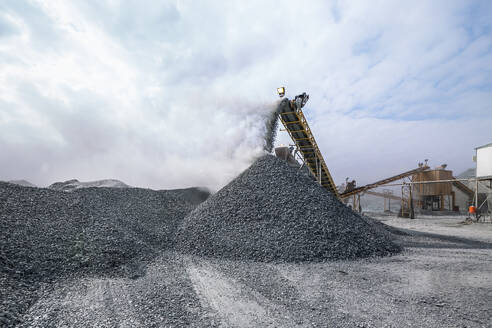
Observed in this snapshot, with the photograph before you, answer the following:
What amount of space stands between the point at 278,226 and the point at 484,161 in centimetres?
2074

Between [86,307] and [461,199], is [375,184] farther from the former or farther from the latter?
[86,307]

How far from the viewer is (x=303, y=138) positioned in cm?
1180

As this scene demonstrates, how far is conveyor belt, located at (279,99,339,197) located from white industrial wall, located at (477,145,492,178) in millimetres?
13416

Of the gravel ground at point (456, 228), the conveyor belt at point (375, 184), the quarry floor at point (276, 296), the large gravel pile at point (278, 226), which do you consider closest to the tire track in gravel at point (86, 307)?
the quarry floor at point (276, 296)

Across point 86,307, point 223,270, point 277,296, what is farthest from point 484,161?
point 86,307

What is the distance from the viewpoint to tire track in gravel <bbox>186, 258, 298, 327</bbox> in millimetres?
2998

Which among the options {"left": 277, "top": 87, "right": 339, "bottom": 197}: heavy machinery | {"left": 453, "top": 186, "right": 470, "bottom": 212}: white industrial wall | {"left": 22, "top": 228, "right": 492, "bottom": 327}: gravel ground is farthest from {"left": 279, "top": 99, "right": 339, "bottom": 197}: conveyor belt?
{"left": 453, "top": 186, "right": 470, "bottom": 212}: white industrial wall

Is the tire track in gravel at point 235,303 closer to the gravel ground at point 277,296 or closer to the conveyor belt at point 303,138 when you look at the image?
the gravel ground at point 277,296

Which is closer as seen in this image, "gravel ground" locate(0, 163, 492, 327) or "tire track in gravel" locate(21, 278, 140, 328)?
"tire track in gravel" locate(21, 278, 140, 328)

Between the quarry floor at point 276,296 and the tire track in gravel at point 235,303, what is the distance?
0.04ft

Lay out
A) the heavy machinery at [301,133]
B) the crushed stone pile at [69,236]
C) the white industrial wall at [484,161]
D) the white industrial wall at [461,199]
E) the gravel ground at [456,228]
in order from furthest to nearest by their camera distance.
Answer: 1. the white industrial wall at [461,199]
2. the white industrial wall at [484,161]
3. the heavy machinery at [301,133]
4. the gravel ground at [456,228]
5. the crushed stone pile at [69,236]

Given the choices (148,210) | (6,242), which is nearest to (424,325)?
(6,242)

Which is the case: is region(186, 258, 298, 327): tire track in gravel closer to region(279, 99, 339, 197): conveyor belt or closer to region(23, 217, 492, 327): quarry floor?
region(23, 217, 492, 327): quarry floor

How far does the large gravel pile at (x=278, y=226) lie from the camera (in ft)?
18.7
